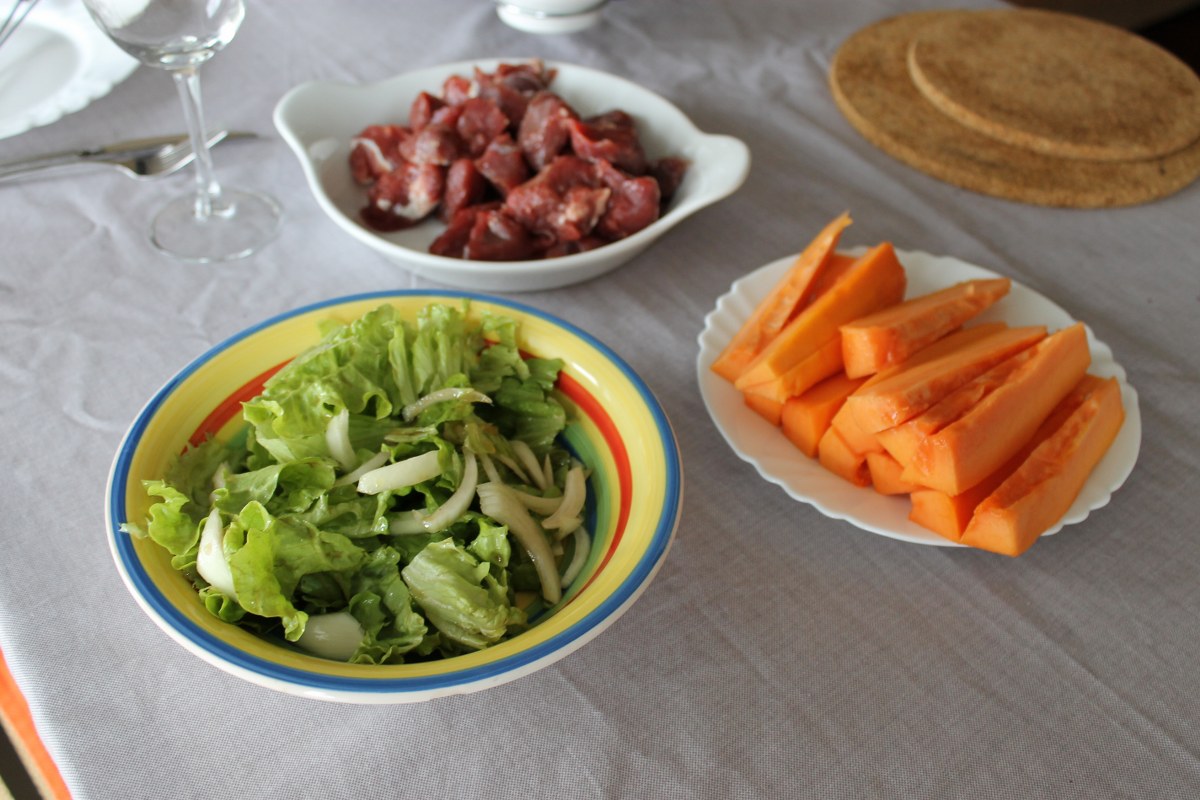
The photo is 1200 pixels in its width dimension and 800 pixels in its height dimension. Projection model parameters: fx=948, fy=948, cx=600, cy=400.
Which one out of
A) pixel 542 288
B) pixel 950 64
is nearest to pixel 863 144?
pixel 950 64

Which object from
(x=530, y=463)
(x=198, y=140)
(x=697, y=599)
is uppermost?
(x=198, y=140)

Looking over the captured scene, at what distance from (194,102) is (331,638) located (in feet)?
2.59

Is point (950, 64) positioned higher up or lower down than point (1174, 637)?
higher up

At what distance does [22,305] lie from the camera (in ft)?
3.87

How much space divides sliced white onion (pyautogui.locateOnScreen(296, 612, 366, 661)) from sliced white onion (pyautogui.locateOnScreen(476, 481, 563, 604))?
15 centimetres

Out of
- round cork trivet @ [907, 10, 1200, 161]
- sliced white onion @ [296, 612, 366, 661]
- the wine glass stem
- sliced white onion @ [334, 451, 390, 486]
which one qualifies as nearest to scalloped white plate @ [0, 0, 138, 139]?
the wine glass stem

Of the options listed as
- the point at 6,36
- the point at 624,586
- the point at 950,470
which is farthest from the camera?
the point at 6,36

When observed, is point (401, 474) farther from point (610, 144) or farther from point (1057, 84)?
point (1057, 84)

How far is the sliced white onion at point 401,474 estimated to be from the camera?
802 millimetres

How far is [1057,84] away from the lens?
1.62 m

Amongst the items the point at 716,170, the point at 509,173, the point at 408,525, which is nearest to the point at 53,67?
the point at 509,173

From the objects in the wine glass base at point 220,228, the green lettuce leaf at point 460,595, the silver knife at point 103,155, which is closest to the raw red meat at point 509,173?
the wine glass base at point 220,228

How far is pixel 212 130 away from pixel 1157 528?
1.41m

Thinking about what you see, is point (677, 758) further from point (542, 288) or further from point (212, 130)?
point (212, 130)
